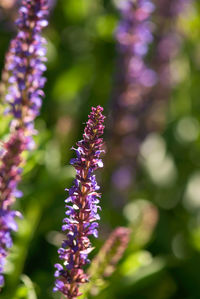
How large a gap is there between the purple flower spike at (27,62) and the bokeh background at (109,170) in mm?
332

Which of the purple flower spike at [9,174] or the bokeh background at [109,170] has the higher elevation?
the bokeh background at [109,170]

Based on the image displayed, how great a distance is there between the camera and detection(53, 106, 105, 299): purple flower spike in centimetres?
104

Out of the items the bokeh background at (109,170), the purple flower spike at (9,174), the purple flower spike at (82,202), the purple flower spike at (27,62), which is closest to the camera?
the purple flower spike at (9,174)

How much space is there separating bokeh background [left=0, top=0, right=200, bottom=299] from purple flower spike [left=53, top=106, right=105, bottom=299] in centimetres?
46

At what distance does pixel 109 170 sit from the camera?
260 cm

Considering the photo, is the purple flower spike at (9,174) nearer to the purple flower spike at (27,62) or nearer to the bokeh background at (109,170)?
the purple flower spike at (27,62)

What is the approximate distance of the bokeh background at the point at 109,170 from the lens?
202 cm

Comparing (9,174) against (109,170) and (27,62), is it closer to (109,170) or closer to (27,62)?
(27,62)

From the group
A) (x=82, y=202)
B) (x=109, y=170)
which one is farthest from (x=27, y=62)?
(x=109, y=170)

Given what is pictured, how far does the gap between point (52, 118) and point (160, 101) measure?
2.36 ft

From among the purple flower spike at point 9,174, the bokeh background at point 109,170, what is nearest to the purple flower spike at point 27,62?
the bokeh background at point 109,170

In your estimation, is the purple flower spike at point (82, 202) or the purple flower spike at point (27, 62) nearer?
the purple flower spike at point (82, 202)

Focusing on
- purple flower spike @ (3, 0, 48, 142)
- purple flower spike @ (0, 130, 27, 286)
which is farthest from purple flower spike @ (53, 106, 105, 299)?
purple flower spike @ (3, 0, 48, 142)

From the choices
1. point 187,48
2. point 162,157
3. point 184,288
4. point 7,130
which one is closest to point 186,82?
point 187,48
